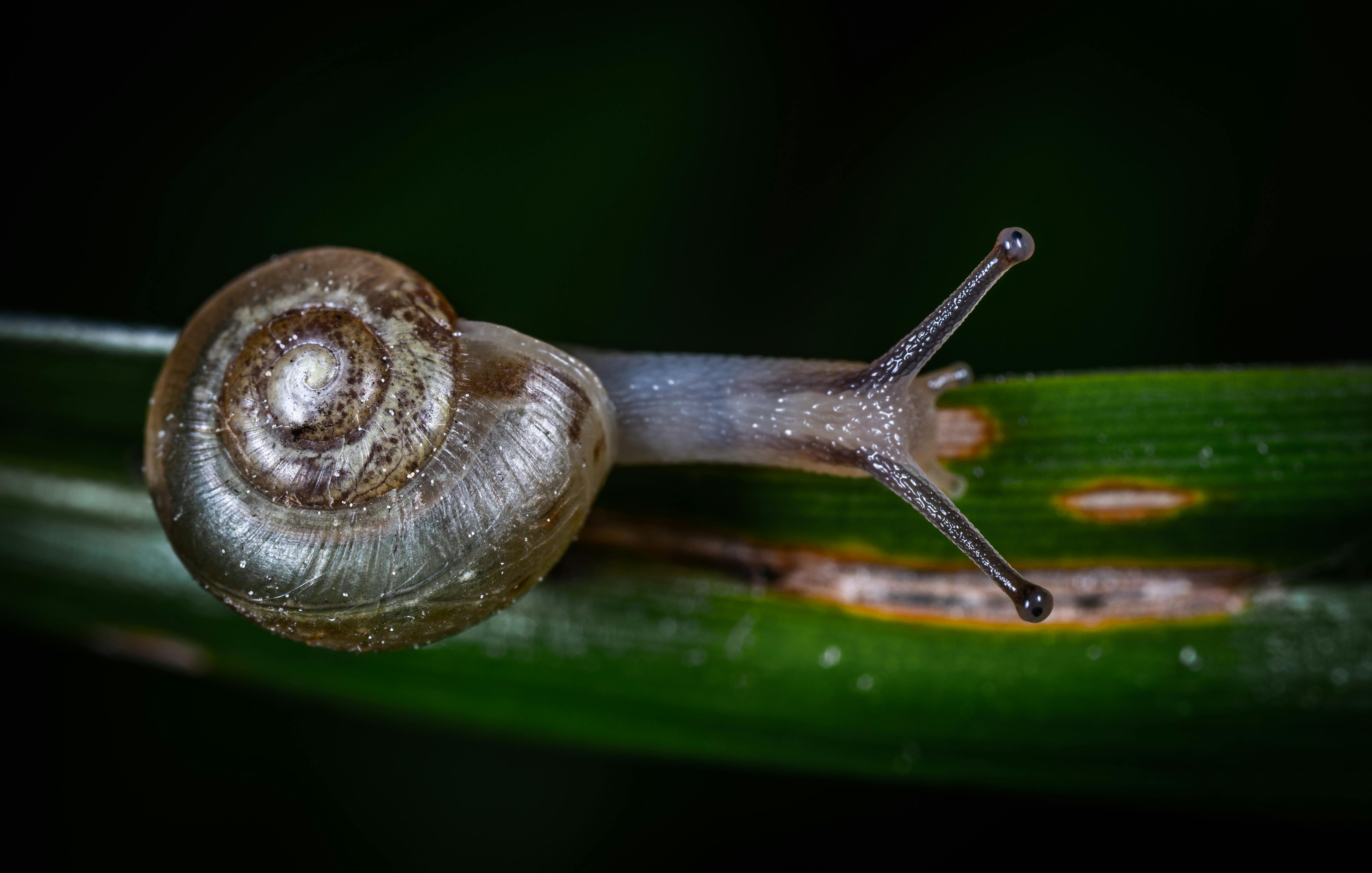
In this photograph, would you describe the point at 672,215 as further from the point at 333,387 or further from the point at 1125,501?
the point at 1125,501

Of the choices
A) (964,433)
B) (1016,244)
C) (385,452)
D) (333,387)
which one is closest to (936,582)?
(964,433)

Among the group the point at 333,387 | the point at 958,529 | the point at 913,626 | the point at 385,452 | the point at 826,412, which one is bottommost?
the point at 913,626

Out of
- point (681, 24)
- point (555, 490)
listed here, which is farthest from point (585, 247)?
point (555, 490)

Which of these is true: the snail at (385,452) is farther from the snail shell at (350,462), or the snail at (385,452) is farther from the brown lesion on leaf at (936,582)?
the brown lesion on leaf at (936,582)

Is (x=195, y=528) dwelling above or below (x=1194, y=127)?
below

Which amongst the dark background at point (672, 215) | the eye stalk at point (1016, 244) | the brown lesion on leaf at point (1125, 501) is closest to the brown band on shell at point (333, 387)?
the dark background at point (672, 215)

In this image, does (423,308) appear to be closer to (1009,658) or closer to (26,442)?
(26,442)
